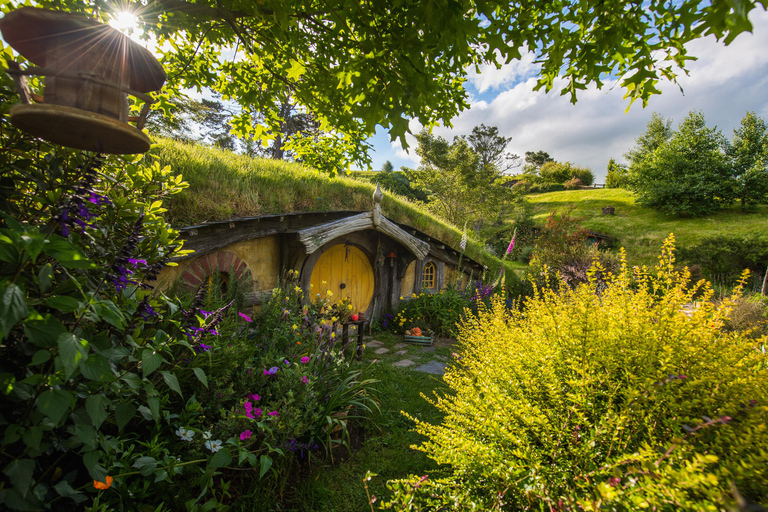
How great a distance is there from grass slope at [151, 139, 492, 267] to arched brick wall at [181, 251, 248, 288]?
555mm

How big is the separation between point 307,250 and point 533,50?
403 centimetres

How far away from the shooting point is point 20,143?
4.87 feet

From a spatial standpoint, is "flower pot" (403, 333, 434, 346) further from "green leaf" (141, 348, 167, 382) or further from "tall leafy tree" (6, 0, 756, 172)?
"green leaf" (141, 348, 167, 382)

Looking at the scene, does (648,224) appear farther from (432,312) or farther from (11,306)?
(11,306)

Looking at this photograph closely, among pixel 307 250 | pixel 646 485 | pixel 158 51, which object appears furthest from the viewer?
pixel 307 250

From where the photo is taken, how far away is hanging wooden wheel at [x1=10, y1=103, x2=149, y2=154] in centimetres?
126

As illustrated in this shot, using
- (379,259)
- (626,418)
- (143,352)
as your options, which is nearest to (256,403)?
(143,352)

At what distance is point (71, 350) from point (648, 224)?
116 feet

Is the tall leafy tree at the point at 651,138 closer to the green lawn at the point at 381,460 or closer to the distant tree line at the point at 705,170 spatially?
the distant tree line at the point at 705,170

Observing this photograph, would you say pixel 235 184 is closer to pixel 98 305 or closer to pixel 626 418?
pixel 98 305

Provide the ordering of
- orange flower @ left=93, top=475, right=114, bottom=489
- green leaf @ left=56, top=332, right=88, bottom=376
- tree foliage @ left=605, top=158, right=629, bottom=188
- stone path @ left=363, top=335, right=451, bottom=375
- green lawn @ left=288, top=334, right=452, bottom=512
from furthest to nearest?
tree foliage @ left=605, top=158, right=629, bottom=188 → stone path @ left=363, top=335, right=451, bottom=375 → green lawn @ left=288, top=334, right=452, bottom=512 → orange flower @ left=93, top=475, right=114, bottom=489 → green leaf @ left=56, top=332, right=88, bottom=376

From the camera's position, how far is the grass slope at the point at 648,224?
22.4 m

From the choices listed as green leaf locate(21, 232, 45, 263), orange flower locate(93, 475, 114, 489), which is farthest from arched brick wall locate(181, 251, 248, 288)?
green leaf locate(21, 232, 45, 263)

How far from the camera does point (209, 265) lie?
438 cm
